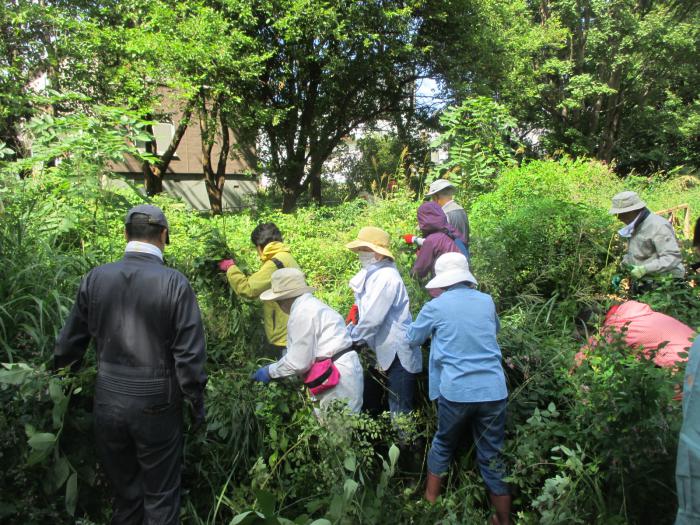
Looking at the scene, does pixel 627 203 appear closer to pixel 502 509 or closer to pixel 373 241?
pixel 373 241

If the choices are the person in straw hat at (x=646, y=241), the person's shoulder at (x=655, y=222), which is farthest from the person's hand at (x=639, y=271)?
the person's shoulder at (x=655, y=222)

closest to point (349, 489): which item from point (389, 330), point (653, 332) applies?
point (389, 330)

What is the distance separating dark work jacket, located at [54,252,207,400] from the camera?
2.42m

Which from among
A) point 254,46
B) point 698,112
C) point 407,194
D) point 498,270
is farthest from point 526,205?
point 698,112

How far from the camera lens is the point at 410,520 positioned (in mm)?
2775

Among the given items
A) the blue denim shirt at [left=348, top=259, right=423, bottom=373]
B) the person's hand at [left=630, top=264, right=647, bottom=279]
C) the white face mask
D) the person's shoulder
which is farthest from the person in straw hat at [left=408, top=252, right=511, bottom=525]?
the person's shoulder

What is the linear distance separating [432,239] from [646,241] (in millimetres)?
1973

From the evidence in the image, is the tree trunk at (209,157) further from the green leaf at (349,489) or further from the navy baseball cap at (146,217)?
the green leaf at (349,489)

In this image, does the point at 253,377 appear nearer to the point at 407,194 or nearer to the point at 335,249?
the point at 335,249

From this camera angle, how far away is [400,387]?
3.58 meters

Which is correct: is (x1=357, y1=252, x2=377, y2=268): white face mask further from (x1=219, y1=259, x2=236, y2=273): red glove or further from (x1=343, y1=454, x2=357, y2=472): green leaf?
(x1=343, y1=454, x2=357, y2=472): green leaf

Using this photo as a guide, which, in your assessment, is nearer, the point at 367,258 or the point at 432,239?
the point at 367,258

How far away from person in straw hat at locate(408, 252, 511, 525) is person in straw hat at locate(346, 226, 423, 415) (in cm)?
37

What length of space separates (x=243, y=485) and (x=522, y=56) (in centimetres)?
1842
